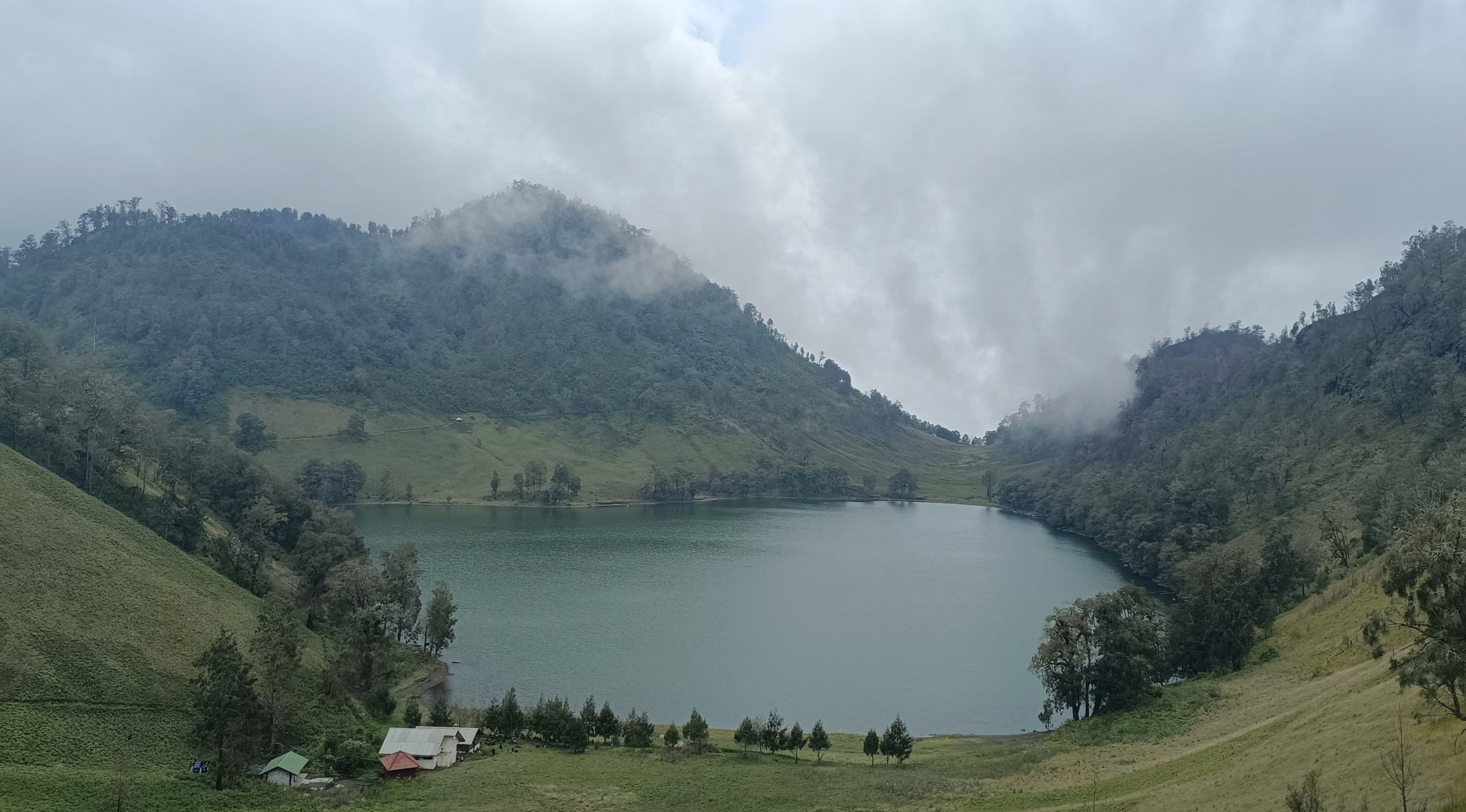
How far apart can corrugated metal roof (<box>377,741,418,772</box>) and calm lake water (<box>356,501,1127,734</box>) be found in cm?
1900

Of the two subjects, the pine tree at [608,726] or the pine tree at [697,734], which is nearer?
the pine tree at [697,734]

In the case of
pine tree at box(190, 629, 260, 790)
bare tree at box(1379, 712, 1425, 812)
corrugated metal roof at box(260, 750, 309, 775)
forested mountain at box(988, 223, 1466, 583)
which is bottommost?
corrugated metal roof at box(260, 750, 309, 775)

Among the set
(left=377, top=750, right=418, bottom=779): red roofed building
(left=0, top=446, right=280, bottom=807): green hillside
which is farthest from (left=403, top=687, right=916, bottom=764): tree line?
(left=0, top=446, right=280, bottom=807): green hillside

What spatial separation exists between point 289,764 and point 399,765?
20.1 ft

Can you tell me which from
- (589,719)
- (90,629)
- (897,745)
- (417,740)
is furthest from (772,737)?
A: (90,629)

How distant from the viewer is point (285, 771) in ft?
158

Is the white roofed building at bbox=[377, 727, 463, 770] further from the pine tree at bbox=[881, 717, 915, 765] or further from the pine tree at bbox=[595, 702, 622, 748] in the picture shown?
the pine tree at bbox=[881, 717, 915, 765]

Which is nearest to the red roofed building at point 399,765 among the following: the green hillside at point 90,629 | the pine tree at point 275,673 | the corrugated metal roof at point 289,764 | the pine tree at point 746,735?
the corrugated metal roof at point 289,764

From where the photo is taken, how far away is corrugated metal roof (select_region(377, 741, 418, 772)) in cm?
5072

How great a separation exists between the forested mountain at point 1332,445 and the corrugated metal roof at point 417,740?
273 ft

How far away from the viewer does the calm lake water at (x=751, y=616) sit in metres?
74.8

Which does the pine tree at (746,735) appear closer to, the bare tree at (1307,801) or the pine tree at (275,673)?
the pine tree at (275,673)

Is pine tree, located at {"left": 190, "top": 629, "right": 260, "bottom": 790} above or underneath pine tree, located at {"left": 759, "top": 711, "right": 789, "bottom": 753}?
above

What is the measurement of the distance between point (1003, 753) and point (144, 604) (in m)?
60.8
